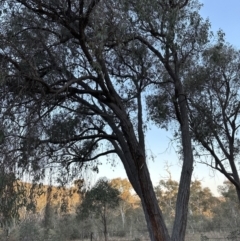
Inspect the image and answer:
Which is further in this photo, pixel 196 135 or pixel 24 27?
pixel 196 135

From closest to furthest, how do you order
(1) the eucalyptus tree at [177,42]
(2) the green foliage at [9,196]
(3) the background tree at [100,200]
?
(2) the green foliage at [9,196] → (1) the eucalyptus tree at [177,42] → (3) the background tree at [100,200]

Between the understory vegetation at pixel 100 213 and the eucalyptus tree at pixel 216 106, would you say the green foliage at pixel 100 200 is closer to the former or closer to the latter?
the understory vegetation at pixel 100 213

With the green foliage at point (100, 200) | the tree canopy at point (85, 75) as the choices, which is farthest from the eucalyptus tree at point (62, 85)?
the green foliage at point (100, 200)

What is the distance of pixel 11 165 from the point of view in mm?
4875

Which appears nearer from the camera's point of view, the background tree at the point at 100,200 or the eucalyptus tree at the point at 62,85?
the eucalyptus tree at the point at 62,85

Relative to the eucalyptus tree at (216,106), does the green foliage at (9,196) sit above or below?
below

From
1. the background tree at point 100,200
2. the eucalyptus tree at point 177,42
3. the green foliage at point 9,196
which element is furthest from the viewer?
the background tree at point 100,200

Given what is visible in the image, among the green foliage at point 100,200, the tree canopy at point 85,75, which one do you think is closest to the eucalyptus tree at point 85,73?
the tree canopy at point 85,75

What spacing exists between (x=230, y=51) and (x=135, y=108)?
12.0ft

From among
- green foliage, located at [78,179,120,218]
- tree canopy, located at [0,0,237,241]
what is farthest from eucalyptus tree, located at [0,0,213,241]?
green foliage, located at [78,179,120,218]

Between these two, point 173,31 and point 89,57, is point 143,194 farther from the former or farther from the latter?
point 173,31

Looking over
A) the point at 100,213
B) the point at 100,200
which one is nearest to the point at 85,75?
the point at 100,200

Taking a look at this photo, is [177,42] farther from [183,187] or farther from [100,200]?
[100,200]


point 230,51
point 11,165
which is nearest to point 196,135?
point 230,51
